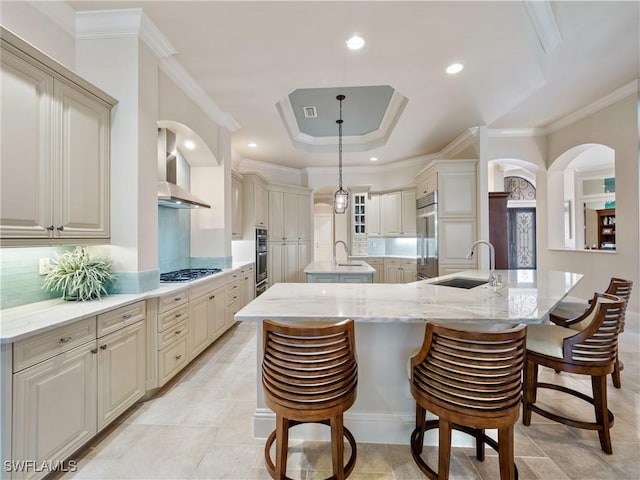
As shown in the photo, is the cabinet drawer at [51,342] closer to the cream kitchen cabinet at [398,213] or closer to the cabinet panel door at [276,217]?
the cabinet panel door at [276,217]

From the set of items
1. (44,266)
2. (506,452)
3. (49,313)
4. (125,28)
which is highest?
(125,28)

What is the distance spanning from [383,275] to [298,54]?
4.98 metres

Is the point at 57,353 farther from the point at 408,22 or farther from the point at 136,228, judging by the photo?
the point at 408,22

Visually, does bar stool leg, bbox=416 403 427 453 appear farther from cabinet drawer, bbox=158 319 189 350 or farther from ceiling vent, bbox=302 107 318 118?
ceiling vent, bbox=302 107 318 118

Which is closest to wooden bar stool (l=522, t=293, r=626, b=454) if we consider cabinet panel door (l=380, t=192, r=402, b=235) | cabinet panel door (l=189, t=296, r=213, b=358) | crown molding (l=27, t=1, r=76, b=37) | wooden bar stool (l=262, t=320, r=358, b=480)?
wooden bar stool (l=262, t=320, r=358, b=480)

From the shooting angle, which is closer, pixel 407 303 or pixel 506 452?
pixel 506 452

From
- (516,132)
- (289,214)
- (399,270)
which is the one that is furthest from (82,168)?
(516,132)

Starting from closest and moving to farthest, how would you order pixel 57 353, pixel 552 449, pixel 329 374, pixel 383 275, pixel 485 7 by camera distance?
1. pixel 329 374
2. pixel 57 353
3. pixel 552 449
4. pixel 485 7
5. pixel 383 275

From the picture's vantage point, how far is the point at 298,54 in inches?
106

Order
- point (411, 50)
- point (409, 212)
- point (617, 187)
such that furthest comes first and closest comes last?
1. point (409, 212)
2. point (617, 187)
3. point (411, 50)

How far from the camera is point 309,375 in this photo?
4.39 ft

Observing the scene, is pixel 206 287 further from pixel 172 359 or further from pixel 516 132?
pixel 516 132

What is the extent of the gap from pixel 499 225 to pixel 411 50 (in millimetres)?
3438

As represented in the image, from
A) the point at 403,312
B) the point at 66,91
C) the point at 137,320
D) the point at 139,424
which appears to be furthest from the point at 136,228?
the point at 403,312
